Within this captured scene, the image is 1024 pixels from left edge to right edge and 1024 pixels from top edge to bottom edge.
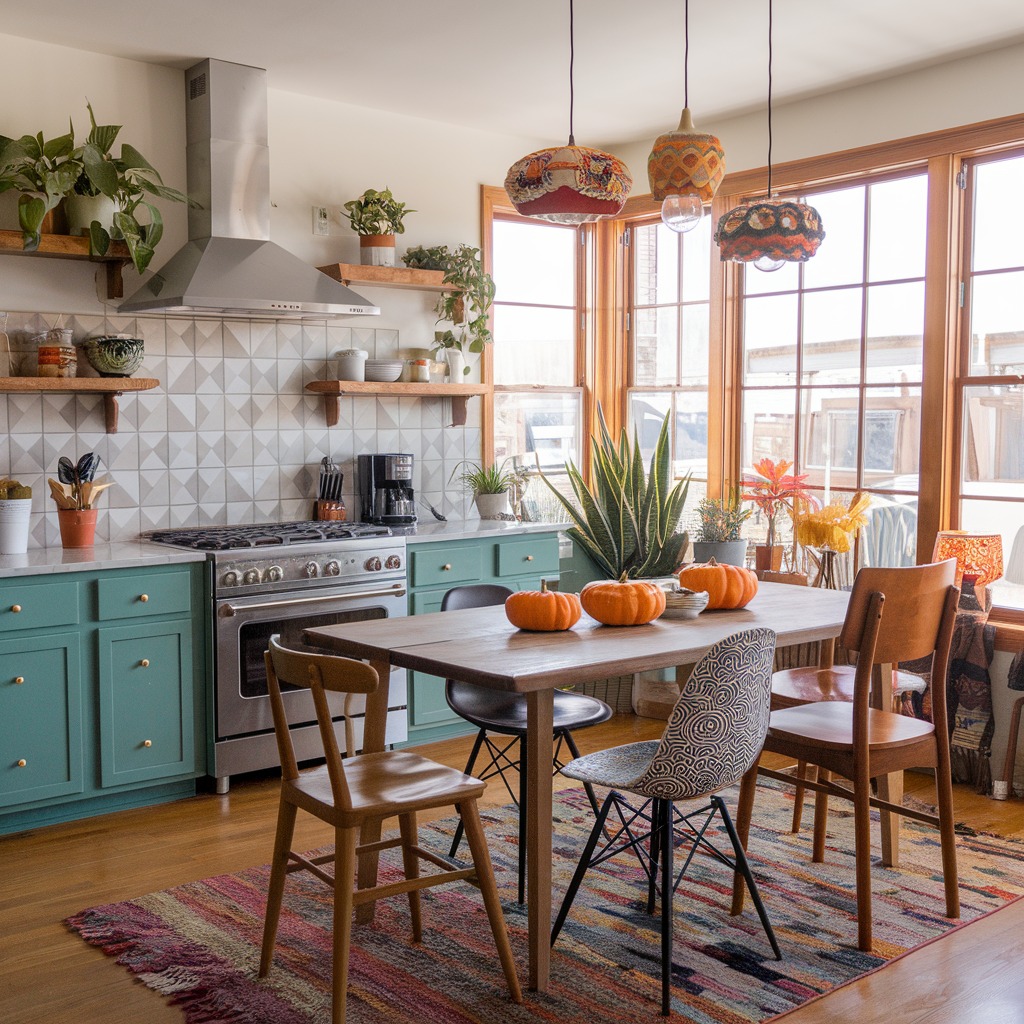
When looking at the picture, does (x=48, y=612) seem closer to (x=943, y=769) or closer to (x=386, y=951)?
(x=386, y=951)

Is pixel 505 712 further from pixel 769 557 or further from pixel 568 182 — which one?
pixel 769 557

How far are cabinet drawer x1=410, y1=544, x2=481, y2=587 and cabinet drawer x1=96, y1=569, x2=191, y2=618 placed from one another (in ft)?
3.28

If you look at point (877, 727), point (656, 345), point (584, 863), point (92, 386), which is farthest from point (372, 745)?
point (656, 345)

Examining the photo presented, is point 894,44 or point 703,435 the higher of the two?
point 894,44

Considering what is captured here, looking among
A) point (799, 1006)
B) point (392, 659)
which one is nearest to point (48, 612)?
point (392, 659)

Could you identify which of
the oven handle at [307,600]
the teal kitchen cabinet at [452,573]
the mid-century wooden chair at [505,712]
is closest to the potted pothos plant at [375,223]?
the teal kitchen cabinet at [452,573]

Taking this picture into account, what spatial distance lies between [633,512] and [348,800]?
3.04 meters

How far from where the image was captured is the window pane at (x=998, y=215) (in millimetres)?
4359

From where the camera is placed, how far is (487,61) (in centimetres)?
448

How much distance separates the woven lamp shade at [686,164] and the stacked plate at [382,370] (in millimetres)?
2321

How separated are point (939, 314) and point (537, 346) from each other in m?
2.05

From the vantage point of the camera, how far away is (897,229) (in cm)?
475

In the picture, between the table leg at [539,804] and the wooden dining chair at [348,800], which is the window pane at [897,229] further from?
the wooden dining chair at [348,800]

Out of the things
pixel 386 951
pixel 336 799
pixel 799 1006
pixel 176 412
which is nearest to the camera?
pixel 336 799
